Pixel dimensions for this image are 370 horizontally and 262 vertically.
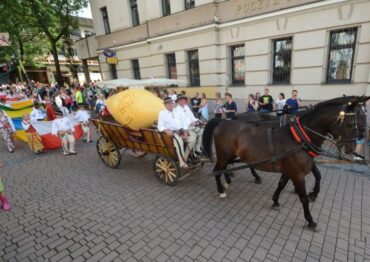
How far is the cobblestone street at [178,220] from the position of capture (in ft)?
9.94

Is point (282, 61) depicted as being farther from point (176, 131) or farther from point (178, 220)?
point (178, 220)

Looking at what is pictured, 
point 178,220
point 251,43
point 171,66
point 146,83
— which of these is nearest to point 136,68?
point 171,66

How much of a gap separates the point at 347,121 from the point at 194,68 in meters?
10.6

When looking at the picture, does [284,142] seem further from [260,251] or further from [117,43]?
[117,43]

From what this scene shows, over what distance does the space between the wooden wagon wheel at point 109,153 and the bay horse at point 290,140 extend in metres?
2.89

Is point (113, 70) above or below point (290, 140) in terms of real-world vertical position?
above

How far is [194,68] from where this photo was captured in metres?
12.7

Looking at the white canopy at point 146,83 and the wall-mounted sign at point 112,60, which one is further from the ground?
the wall-mounted sign at point 112,60

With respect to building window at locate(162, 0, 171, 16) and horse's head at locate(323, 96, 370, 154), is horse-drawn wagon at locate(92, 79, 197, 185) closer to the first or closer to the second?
horse's head at locate(323, 96, 370, 154)

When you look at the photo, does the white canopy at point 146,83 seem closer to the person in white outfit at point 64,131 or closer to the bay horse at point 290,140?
the person in white outfit at point 64,131

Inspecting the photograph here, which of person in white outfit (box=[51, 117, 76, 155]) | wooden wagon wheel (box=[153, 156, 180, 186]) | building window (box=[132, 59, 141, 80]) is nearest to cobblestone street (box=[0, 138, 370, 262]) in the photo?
wooden wagon wheel (box=[153, 156, 180, 186])

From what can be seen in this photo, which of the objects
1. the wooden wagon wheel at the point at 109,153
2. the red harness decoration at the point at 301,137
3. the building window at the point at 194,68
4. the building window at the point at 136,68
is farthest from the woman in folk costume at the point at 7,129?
the red harness decoration at the point at 301,137

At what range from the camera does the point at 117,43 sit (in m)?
15.9

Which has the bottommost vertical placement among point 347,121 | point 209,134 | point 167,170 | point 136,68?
point 167,170
